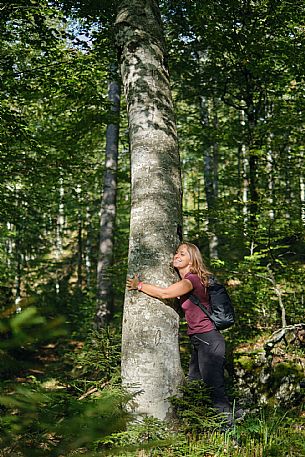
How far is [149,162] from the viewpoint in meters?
3.52

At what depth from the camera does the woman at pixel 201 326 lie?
346cm

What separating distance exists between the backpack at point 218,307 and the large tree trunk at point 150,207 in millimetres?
416

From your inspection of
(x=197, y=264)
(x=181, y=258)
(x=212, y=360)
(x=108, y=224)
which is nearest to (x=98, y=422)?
(x=181, y=258)

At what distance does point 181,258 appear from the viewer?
3406 mm

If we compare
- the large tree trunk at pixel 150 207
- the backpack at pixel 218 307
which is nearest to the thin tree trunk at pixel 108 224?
the large tree trunk at pixel 150 207

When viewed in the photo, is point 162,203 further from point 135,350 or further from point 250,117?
point 250,117

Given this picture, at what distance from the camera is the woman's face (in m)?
3.41

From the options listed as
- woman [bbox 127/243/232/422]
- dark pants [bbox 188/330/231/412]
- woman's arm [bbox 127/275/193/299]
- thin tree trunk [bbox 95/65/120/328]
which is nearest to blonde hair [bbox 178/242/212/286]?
woman [bbox 127/243/232/422]

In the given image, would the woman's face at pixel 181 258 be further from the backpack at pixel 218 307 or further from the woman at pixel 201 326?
the backpack at pixel 218 307

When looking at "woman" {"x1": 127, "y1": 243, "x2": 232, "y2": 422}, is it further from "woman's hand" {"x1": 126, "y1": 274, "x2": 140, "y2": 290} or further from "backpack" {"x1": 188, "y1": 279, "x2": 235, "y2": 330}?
"woman's hand" {"x1": 126, "y1": 274, "x2": 140, "y2": 290}

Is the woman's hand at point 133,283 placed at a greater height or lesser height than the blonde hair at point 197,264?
lesser

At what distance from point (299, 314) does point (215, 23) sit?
648 cm

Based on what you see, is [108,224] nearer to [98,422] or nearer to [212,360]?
[212,360]

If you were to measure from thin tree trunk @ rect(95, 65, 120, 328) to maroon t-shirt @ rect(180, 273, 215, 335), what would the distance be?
6750 millimetres
